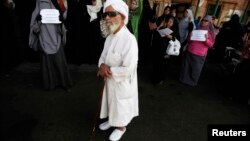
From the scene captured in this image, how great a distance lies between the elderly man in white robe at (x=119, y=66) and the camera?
2352mm

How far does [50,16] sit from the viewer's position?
3.53 m

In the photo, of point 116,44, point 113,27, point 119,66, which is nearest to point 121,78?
point 119,66

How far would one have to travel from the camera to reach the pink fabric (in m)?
4.60

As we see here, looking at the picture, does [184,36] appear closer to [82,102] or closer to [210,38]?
[210,38]

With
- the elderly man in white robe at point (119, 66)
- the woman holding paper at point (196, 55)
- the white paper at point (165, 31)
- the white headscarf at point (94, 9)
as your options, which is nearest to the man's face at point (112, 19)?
the elderly man in white robe at point (119, 66)

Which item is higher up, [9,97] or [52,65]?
[52,65]

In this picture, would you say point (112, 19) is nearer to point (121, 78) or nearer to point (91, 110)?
point (121, 78)

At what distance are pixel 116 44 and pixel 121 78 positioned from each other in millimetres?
421

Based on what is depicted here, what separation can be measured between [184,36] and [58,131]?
4485 millimetres

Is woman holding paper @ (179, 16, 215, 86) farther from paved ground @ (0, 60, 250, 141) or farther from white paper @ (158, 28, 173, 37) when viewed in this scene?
white paper @ (158, 28, 173, 37)

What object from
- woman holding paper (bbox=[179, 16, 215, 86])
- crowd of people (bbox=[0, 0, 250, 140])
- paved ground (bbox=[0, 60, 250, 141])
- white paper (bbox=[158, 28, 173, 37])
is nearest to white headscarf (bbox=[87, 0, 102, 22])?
crowd of people (bbox=[0, 0, 250, 140])

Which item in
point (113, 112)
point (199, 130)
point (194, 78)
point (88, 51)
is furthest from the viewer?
point (88, 51)

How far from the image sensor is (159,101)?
13.9ft

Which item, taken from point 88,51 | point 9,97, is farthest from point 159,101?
point 9,97
